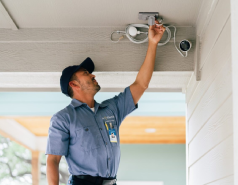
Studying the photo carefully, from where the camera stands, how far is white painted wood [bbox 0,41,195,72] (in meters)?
2.48

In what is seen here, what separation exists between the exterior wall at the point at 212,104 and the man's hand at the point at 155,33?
245mm

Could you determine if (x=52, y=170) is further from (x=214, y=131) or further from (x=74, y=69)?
(x=214, y=131)

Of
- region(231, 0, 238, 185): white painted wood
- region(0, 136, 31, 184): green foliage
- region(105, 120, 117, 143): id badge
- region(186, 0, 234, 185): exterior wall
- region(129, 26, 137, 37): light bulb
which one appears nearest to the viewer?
region(231, 0, 238, 185): white painted wood

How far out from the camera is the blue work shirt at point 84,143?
2.20 metres

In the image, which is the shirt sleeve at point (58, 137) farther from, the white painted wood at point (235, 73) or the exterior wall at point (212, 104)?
the white painted wood at point (235, 73)

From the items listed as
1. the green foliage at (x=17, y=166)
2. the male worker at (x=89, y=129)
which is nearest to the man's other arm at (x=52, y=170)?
the male worker at (x=89, y=129)

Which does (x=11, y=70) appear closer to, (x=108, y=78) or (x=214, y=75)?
(x=108, y=78)

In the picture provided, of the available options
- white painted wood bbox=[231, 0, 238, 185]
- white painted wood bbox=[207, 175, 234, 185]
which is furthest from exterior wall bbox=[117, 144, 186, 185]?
white painted wood bbox=[231, 0, 238, 185]

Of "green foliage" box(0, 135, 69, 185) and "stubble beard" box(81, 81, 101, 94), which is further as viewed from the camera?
"green foliage" box(0, 135, 69, 185)

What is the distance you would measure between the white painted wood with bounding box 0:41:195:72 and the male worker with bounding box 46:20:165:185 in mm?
129

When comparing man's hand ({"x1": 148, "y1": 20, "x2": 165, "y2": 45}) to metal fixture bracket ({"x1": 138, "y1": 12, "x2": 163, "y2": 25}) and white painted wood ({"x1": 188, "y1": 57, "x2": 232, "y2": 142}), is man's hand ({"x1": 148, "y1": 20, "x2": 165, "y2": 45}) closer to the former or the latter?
metal fixture bracket ({"x1": 138, "y1": 12, "x2": 163, "y2": 25})

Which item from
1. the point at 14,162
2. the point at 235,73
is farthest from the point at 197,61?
the point at 14,162

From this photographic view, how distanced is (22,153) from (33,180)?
532mm

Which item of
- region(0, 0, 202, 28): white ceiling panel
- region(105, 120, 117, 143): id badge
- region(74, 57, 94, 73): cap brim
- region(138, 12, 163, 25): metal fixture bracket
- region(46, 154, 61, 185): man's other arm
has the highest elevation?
region(0, 0, 202, 28): white ceiling panel
